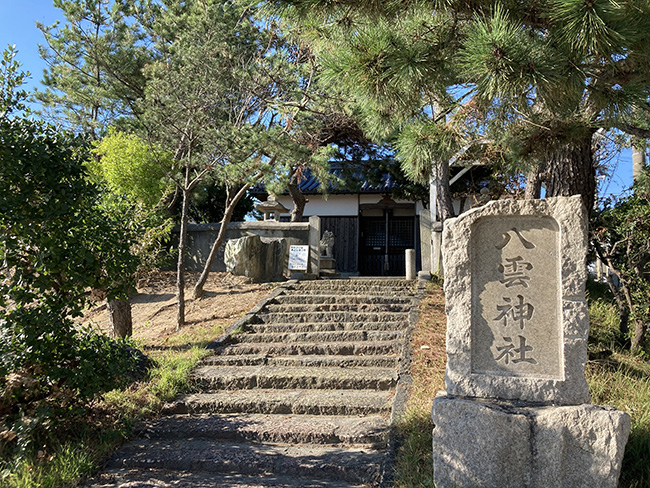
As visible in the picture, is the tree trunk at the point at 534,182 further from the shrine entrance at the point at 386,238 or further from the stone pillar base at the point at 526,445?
the shrine entrance at the point at 386,238

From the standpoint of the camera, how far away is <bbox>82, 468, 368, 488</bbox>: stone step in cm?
406

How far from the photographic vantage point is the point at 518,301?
3695mm

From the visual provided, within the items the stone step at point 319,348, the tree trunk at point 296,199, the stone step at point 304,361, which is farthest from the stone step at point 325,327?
the tree trunk at point 296,199

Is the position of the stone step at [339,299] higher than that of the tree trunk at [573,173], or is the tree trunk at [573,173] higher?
the tree trunk at [573,173]

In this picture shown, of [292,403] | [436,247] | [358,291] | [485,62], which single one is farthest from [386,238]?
[485,62]

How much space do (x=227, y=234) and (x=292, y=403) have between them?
Answer: 8759 millimetres

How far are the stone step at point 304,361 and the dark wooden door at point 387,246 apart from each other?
9.77 metres

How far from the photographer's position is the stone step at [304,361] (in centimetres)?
659

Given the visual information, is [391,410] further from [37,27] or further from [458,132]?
[37,27]

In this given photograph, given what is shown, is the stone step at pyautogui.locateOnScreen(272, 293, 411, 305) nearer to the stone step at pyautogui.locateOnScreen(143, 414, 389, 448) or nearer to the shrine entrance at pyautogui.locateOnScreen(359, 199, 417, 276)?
the stone step at pyautogui.locateOnScreen(143, 414, 389, 448)

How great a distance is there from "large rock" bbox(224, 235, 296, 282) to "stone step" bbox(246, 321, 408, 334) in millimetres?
3438

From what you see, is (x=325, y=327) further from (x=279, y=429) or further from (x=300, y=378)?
(x=279, y=429)

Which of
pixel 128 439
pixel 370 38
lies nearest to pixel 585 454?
pixel 370 38

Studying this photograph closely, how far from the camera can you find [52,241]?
4168mm
